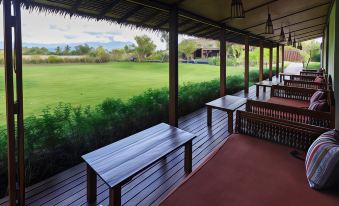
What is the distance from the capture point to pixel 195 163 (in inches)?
115

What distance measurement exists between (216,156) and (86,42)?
152 inches

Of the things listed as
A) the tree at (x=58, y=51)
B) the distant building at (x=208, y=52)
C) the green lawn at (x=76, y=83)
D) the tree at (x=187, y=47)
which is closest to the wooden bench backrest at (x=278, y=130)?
the green lawn at (x=76, y=83)

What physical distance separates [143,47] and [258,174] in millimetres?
5977

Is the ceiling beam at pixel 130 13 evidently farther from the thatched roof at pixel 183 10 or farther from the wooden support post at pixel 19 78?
the wooden support post at pixel 19 78

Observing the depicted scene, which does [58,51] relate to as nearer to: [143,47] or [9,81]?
[9,81]

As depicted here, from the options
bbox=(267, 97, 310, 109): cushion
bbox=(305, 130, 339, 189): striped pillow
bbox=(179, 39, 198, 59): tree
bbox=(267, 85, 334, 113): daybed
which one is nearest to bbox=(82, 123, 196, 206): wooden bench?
bbox=(305, 130, 339, 189): striped pillow

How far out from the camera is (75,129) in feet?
10.0

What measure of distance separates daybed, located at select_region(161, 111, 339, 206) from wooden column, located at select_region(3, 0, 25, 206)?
1.41 metres

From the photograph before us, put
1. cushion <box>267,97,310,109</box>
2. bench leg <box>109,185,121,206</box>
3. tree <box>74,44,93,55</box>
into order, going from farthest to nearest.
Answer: tree <box>74,44,93,55</box>
cushion <box>267,97,310,109</box>
bench leg <box>109,185,121,206</box>

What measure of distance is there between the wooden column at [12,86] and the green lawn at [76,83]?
48 cm

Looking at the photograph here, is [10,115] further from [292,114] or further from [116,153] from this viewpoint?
[292,114]

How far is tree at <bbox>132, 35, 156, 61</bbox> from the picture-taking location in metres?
6.72

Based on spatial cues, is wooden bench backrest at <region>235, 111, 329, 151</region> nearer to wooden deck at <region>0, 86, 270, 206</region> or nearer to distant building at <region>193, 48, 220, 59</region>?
wooden deck at <region>0, 86, 270, 206</region>

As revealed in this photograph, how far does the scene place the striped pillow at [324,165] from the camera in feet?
4.81
